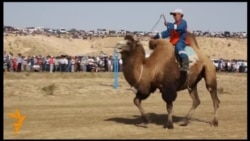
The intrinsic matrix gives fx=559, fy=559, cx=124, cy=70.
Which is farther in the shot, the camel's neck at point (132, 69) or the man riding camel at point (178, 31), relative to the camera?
the man riding camel at point (178, 31)

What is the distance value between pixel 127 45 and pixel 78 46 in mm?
82734

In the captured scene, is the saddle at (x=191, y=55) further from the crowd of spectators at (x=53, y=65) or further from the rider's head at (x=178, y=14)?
the crowd of spectators at (x=53, y=65)

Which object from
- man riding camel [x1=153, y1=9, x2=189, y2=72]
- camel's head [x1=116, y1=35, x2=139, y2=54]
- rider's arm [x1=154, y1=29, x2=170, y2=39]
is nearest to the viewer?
camel's head [x1=116, y1=35, x2=139, y2=54]

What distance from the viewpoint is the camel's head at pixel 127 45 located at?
42.1 ft

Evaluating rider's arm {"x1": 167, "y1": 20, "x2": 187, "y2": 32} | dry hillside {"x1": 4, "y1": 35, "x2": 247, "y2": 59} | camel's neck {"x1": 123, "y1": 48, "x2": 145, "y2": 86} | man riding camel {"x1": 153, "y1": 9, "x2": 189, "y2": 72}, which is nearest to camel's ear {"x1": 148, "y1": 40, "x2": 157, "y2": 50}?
man riding camel {"x1": 153, "y1": 9, "x2": 189, "y2": 72}

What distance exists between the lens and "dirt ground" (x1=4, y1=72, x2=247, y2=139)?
11.9 metres

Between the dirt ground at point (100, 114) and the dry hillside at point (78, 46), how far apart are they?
49485 millimetres

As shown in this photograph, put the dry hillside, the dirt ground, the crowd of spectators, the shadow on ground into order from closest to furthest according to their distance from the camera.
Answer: the dirt ground → the shadow on ground → the crowd of spectators → the dry hillside

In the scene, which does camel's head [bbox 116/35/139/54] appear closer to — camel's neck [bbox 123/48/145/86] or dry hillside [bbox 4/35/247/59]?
camel's neck [bbox 123/48/145/86]

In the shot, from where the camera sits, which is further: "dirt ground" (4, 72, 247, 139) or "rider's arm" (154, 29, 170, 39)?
"rider's arm" (154, 29, 170, 39)

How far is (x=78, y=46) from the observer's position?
3748 inches

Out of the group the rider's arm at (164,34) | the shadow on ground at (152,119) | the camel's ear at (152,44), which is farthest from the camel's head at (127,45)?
the shadow on ground at (152,119)

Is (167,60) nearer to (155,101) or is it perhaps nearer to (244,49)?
(155,101)

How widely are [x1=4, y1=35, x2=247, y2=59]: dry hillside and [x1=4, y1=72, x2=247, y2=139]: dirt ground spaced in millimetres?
49485
